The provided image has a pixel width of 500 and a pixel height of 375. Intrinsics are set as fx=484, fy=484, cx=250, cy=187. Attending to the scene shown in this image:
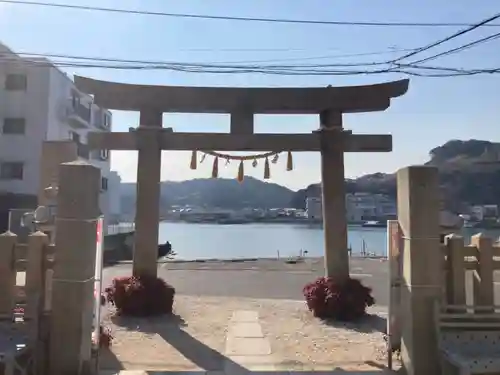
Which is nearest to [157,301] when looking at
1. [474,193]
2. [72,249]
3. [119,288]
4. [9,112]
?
[119,288]

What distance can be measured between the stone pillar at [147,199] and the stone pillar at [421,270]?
494 centimetres

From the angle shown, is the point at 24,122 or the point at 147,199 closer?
the point at 147,199

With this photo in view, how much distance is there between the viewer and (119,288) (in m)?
8.57

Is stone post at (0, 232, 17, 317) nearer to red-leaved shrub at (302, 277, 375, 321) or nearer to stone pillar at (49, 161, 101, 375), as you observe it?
stone pillar at (49, 161, 101, 375)

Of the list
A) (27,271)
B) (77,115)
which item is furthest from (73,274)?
(77,115)

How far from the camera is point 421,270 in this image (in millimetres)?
5305

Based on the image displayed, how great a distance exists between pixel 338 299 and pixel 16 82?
89.5 ft

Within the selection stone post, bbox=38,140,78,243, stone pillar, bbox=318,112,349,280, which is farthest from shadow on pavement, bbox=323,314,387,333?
stone post, bbox=38,140,78,243

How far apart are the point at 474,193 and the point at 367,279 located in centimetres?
2490

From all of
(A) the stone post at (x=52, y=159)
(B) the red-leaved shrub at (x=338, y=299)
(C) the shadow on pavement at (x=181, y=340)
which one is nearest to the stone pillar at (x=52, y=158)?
(A) the stone post at (x=52, y=159)

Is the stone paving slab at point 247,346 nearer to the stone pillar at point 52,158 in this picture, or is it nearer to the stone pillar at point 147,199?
the stone pillar at point 147,199

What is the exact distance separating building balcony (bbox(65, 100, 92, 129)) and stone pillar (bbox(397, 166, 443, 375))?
98.8 ft

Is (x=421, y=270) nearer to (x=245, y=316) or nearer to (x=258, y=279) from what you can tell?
(x=245, y=316)

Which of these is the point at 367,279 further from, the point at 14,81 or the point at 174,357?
the point at 14,81
